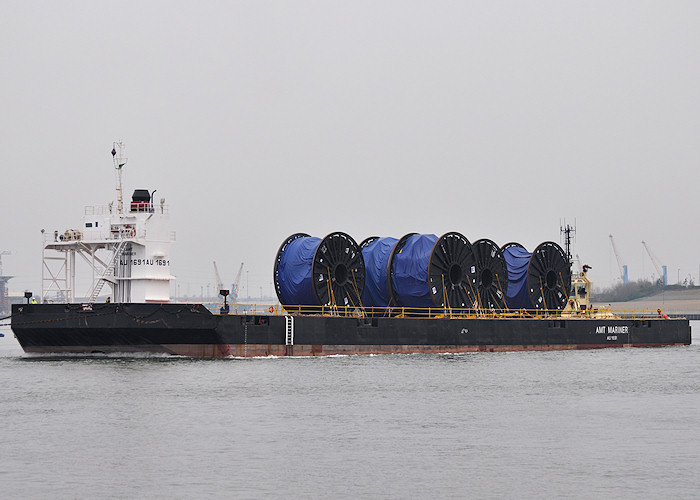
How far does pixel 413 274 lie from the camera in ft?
197

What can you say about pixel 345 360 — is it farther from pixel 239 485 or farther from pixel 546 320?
pixel 239 485

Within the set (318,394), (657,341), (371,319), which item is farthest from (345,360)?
(657,341)

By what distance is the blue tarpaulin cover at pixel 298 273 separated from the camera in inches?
2264

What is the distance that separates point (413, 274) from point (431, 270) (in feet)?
3.85

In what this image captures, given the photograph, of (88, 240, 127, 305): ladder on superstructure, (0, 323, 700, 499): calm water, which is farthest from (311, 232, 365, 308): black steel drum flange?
(88, 240, 127, 305): ladder on superstructure

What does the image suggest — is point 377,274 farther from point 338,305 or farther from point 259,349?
point 259,349

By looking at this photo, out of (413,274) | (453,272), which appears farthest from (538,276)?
(413,274)

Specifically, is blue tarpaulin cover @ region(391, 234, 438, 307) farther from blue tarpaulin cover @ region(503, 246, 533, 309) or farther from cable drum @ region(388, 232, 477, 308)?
blue tarpaulin cover @ region(503, 246, 533, 309)

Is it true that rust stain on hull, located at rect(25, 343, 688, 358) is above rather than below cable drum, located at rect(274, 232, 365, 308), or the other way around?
below

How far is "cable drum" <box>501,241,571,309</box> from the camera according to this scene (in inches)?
2719

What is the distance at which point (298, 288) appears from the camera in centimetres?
5772

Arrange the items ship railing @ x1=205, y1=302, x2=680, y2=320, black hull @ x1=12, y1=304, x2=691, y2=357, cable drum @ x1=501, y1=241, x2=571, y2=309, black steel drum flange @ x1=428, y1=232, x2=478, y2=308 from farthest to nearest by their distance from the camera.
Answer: cable drum @ x1=501, y1=241, x2=571, y2=309
black steel drum flange @ x1=428, y1=232, x2=478, y2=308
ship railing @ x1=205, y1=302, x2=680, y2=320
black hull @ x1=12, y1=304, x2=691, y2=357

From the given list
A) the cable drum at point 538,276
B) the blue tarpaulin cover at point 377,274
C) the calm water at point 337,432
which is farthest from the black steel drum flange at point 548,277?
the calm water at point 337,432

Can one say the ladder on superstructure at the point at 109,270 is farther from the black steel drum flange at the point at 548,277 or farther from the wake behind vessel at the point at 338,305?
the black steel drum flange at the point at 548,277
